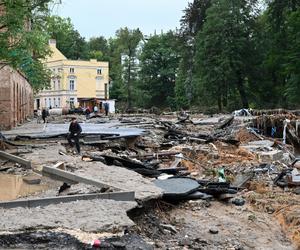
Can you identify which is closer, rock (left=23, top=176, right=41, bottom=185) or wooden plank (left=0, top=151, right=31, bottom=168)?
rock (left=23, top=176, right=41, bottom=185)

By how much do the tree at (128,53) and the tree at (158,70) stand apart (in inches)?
83.5

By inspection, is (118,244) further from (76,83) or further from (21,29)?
(76,83)

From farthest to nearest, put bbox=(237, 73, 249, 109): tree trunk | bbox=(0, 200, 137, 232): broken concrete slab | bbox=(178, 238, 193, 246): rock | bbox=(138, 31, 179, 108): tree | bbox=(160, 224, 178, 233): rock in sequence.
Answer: bbox=(138, 31, 179, 108): tree
bbox=(237, 73, 249, 109): tree trunk
bbox=(160, 224, 178, 233): rock
bbox=(178, 238, 193, 246): rock
bbox=(0, 200, 137, 232): broken concrete slab

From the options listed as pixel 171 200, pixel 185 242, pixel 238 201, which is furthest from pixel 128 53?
pixel 185 242

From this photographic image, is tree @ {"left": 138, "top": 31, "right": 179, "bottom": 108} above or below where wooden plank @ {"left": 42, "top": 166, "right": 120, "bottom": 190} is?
above

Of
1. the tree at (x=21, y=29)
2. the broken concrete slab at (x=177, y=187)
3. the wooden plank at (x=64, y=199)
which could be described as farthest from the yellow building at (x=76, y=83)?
the wooden plank at (x=64, y=199)

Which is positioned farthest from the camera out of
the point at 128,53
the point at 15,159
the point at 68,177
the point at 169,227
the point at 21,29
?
the point at 128,53

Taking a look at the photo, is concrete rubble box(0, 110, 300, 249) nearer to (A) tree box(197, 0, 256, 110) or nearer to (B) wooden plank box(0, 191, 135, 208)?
(B) wooden plank box(0, 191, 135, 208)

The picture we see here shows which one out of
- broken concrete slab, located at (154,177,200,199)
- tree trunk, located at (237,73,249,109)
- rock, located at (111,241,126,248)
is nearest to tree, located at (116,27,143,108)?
tree trunk, located at (237,73,249,109)

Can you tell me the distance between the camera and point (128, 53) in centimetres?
8906

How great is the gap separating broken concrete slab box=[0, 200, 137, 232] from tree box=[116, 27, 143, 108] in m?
79.1

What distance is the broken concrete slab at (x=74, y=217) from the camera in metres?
7.53

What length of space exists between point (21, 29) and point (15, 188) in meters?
8.24

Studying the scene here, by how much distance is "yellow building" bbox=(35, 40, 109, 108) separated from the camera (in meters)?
93.0
